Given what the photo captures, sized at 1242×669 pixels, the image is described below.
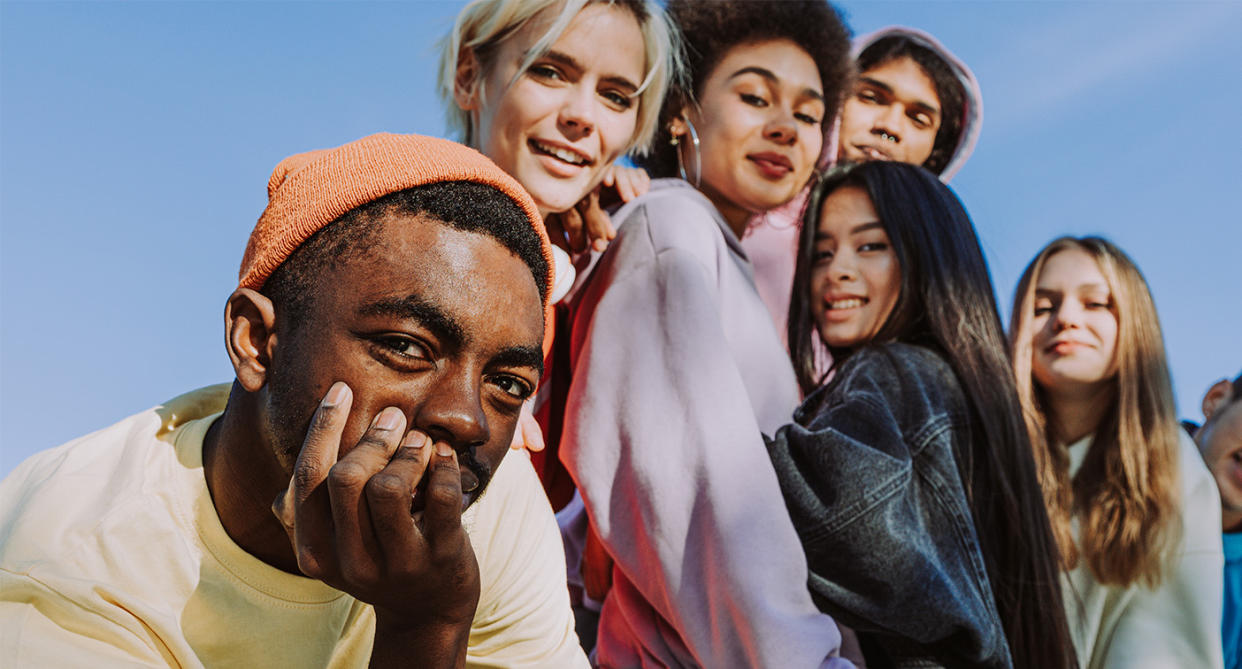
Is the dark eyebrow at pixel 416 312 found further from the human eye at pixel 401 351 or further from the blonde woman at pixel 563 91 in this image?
the blonde woman at pixel 563 91

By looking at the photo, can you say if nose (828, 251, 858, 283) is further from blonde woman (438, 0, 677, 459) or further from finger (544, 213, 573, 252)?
finger (544, 213, 573, 252)

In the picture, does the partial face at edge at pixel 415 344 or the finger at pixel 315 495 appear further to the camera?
the partial face at edge at pixel 415 344

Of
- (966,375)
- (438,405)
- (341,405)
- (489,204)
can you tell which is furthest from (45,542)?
(966,375)

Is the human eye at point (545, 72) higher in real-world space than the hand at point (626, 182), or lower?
higher

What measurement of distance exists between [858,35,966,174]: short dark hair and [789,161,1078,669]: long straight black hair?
985 mm

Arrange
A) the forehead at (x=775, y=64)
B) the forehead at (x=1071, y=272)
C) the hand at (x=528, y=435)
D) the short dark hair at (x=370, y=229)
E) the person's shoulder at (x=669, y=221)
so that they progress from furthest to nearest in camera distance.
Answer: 1. the forehead at (x=1071, y=272)
2. the forehead at (x=775, y=64)
3. the person's shoulder at (x=669, y=221)
4. the hand at (x=528, y=435)
5. the short dark hair at (x=370, y=229)

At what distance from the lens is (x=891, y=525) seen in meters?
2.62

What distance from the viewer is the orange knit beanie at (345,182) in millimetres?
1805

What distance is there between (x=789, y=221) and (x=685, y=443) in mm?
1605

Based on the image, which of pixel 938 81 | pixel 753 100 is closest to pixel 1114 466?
pixel 938 81

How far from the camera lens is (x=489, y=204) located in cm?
186

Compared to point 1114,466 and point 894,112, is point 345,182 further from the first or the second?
point 1114,466

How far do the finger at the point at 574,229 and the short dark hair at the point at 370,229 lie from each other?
1.18m

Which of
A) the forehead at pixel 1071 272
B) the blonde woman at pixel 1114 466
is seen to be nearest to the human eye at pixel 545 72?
the blonde woman at pixel 1114 466
